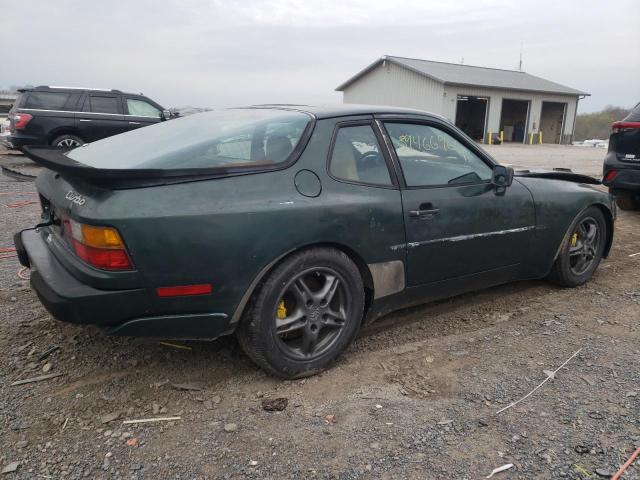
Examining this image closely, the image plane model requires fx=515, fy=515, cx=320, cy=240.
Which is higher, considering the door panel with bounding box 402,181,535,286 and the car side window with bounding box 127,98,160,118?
the car side window with bounding box 127,98,160,118

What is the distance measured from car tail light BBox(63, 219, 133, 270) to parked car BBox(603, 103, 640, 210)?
257 inches

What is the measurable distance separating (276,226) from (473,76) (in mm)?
32349

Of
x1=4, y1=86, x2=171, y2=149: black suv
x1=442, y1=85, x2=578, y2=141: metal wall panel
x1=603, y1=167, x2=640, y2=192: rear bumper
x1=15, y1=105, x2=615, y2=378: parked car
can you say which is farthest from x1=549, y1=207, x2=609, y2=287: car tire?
x1=442, y1=85, x2=578, y2=141: metal wall panel

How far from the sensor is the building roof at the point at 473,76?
2959 cm

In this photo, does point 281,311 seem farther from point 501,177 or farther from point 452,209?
point 501,177

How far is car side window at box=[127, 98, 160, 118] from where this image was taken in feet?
40.8

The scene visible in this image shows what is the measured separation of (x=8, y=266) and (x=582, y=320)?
4639 millimetres

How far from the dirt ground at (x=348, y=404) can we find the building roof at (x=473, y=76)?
27010mm

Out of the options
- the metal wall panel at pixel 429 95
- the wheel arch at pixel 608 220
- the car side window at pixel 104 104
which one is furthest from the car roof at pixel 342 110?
the metal wall panel at pixel 429 95

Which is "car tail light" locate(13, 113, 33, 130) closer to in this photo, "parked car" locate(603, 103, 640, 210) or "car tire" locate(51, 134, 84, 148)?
"car tire" locate(51, 134, 84, 148)

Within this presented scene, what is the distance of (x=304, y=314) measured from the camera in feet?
9.11

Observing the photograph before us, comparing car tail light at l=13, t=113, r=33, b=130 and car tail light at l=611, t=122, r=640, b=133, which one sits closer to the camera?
car tail light at l=611, t=122, r=640, b=133

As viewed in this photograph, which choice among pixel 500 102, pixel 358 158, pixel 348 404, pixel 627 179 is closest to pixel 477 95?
pixel 500 102

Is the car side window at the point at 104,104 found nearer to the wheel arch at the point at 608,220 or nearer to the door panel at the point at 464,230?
the door panel at the point at 464,230
